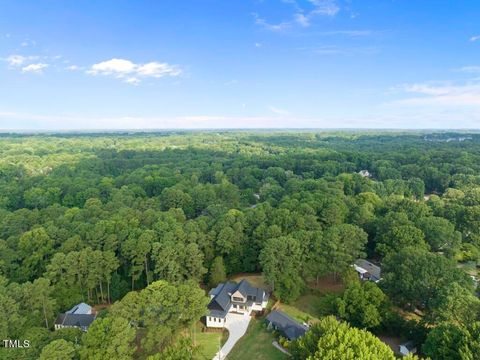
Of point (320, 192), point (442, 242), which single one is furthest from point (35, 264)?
point (442, 242)

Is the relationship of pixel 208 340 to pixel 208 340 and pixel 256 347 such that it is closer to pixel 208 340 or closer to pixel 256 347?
pixel 208 340

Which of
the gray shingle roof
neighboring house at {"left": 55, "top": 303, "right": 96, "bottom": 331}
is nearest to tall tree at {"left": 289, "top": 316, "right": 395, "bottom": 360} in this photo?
the gray shingle roof

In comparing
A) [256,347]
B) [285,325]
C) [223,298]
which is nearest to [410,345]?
[285,325]

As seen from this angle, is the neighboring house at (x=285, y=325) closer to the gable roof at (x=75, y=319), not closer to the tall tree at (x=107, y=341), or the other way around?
the tall tree at (x=107, y=341)

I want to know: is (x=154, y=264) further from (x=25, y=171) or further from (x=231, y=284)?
(x=25, y=171)

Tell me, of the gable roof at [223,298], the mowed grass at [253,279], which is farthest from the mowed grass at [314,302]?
the gable roof at [223,298]

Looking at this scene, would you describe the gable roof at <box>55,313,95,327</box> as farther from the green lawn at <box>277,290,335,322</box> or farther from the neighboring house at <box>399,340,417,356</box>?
the neighboring house at <box>399,340,417,356</box>
